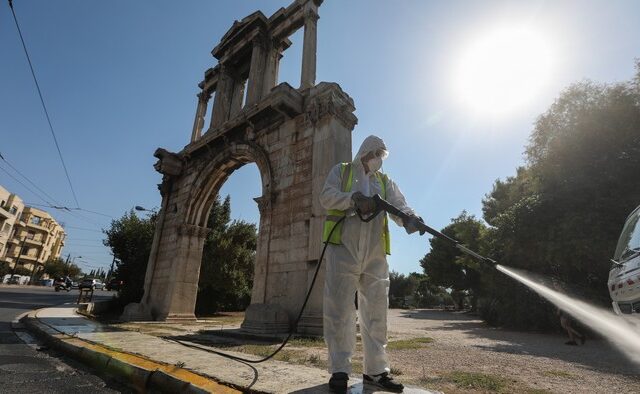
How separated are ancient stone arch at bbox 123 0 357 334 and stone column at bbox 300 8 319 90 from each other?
0.11 feet

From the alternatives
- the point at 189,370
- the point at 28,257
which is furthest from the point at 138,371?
the point at 28,257

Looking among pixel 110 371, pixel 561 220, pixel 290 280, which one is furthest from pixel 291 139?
pixel 561 220

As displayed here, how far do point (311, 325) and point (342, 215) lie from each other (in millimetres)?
3936

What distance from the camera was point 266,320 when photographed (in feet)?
20.1

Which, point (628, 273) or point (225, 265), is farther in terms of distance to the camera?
point (225, 265)

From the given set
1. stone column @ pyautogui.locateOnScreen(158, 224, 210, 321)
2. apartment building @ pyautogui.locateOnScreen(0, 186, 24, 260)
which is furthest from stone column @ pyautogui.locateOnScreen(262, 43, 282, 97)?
apartment building @ pyautogui.locateOnScreen(0, 186, 24, 260)

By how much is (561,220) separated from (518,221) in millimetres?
1641

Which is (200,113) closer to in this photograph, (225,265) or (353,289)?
(225,265)

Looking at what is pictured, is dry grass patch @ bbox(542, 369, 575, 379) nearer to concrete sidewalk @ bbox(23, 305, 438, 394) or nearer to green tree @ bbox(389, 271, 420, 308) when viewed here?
concrete sidewalk @ bbox(23, 305, 438, 394)

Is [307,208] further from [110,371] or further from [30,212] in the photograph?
[30,212]

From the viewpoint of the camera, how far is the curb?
97.9 inches

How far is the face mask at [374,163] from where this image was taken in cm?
327

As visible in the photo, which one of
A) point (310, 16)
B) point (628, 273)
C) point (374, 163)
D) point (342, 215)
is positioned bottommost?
point (628, 273)

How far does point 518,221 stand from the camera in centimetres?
1296
